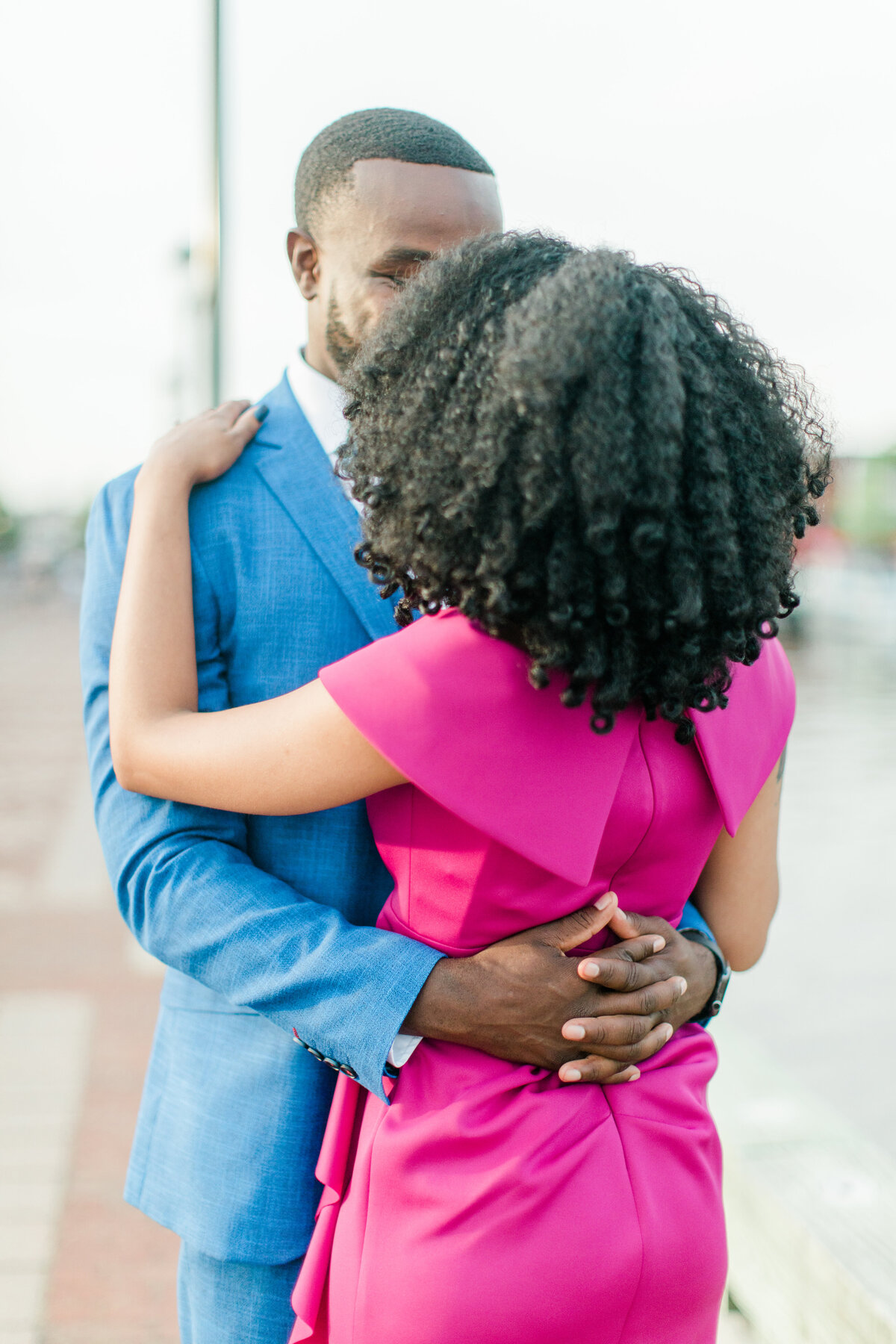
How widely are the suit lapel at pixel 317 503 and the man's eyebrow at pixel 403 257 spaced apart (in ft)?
0.90

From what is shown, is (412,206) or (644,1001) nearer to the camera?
(644,1001)

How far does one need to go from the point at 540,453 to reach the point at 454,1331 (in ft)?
2.92

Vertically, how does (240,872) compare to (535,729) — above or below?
below

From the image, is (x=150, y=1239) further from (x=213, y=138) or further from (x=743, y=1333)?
(x=213, y=138)

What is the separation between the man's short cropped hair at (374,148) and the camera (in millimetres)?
1829

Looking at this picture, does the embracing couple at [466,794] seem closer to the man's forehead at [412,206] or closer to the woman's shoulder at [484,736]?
the woman's shoulder at [484,736]

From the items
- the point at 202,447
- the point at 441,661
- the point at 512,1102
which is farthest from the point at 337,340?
the point at 512,1102

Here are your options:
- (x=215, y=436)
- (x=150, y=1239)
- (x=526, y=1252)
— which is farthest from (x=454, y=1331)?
(x=150, y=1239)

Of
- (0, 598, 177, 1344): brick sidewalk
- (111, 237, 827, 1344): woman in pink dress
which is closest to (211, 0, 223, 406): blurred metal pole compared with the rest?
(0, 598, 177, 1344): brick sidewalk

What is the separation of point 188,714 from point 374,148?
3.24 ft

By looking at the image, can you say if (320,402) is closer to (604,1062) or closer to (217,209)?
(604,1062)

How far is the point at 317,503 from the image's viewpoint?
1627 millimetres

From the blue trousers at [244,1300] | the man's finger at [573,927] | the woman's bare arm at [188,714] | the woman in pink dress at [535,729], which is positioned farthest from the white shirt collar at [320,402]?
the blue trousers at [244,1300]

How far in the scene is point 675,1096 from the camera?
137 cm
